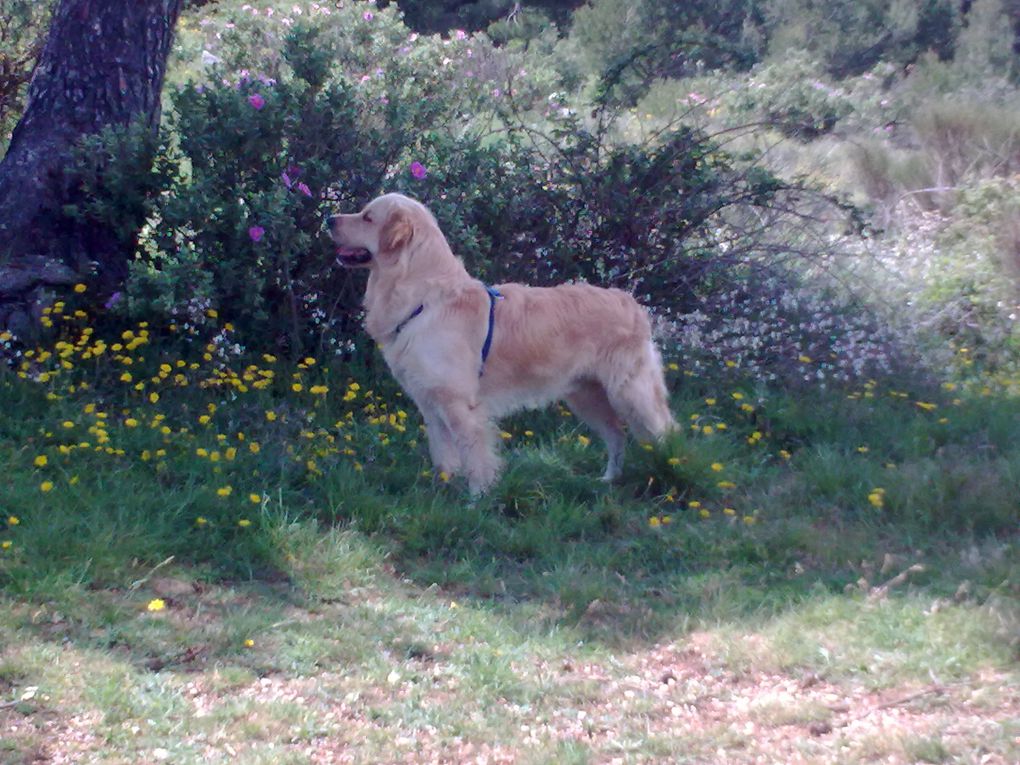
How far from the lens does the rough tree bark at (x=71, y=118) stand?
24.2 ft

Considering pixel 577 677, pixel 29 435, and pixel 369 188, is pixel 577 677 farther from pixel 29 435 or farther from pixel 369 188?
pixel 369 188

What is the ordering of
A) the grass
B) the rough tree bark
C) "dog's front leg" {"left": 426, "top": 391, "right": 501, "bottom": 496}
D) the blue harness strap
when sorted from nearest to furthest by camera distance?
the grass
"dog's front leg" {"left": 426, "top": 391, "right": 501, "bottom": 496}
the blue harness strap
the rough tree bark

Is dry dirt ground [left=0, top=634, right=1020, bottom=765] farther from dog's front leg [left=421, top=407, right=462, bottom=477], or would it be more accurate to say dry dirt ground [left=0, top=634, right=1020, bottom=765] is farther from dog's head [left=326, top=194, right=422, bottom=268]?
dog's head [left=326, top=194, right=422, bottom=268]

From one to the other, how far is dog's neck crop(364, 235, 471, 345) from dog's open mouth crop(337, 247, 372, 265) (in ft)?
0.27

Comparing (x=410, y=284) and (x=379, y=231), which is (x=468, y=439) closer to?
(x=410, y=284)

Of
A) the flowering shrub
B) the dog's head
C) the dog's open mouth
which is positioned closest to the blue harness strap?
the dog's head

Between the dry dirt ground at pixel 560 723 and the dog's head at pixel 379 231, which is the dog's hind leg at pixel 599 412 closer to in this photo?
the dog's head at pixel 379 231

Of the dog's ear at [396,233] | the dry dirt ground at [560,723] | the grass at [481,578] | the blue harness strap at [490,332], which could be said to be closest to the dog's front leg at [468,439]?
the grass at [481,578]

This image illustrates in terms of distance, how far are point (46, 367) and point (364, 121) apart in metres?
2.46

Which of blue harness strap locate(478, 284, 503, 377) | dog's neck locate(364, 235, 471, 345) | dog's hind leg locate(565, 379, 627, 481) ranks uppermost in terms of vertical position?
dog's neck locate(364, 235, 471, 345)

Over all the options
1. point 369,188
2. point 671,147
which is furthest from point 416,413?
point 671,147

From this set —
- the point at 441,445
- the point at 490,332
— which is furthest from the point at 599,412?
the point at 441,445

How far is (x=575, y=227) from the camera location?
27.4 ft

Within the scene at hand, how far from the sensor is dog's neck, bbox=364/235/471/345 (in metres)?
6.12
